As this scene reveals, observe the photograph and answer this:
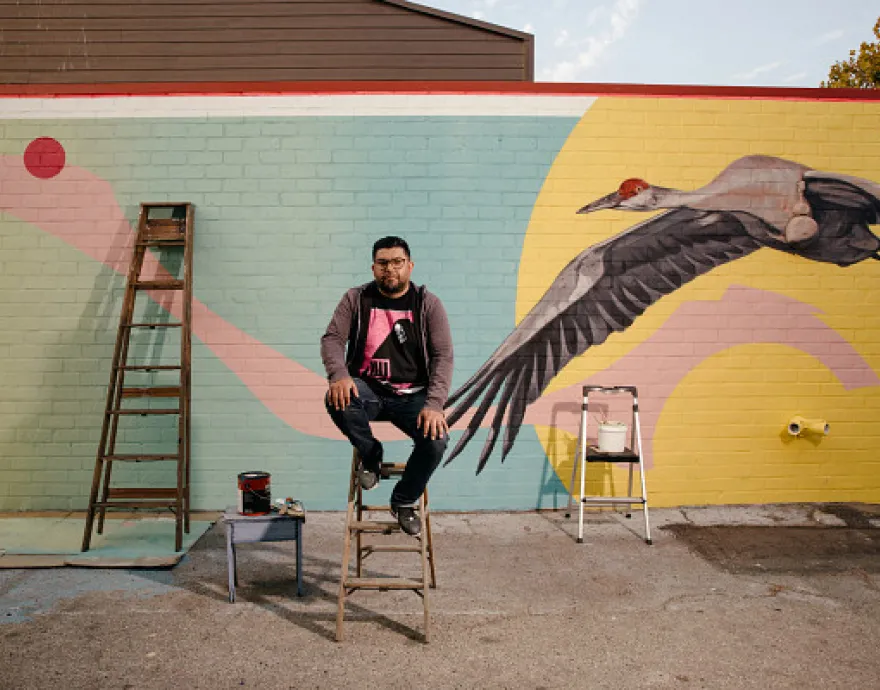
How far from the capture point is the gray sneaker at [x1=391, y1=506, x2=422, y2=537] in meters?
3.72

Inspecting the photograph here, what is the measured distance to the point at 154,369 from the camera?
5.45 m

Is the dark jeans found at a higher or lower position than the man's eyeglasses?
lower

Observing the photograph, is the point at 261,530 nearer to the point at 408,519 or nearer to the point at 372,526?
the point at 372,526

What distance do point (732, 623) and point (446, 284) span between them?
323cm

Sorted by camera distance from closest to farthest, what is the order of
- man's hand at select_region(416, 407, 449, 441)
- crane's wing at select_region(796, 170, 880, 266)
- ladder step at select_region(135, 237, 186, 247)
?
1. man's hand at select_region(416, 407, 449, 441)
2. ladder step at select_region(135, 237, 186, 247)
3. crane's wing at select_region(796, 170, 880, 266)

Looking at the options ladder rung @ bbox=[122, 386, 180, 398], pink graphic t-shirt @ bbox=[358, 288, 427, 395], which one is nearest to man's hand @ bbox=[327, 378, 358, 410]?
pink graphic t-shirt @ bbox=[358, 288, 427, 395]

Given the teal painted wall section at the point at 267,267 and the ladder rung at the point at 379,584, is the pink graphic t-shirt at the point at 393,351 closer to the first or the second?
the ladder rung at the point at 379,584

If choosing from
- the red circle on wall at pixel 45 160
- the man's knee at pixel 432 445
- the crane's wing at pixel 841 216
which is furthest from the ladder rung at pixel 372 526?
the crane's wing at pixel 841 216

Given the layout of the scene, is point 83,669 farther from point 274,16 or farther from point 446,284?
point 274,16

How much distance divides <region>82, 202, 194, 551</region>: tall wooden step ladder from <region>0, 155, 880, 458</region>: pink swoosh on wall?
134mm

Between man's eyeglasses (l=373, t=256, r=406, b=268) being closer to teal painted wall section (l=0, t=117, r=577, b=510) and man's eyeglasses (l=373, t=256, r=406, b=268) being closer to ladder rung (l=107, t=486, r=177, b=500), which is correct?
teal painted wall section (l=0, t=117, r=577, b=510)

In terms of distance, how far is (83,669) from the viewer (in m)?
3.30

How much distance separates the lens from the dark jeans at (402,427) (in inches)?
145

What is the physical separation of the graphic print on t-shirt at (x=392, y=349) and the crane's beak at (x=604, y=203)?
2.65 metres
